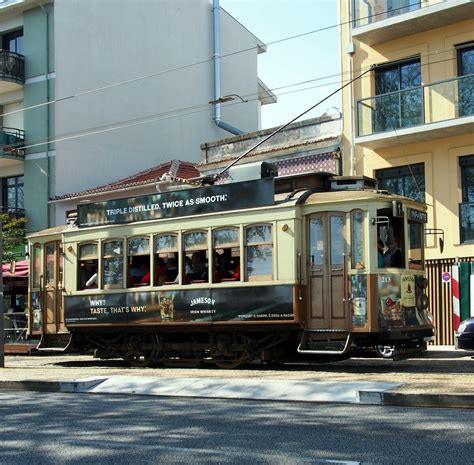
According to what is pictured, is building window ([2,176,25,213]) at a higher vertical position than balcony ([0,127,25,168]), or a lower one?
lower

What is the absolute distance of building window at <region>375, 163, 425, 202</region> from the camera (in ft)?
66.1

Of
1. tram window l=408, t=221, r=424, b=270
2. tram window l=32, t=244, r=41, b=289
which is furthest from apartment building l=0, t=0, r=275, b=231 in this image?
tram window l=408, t=221, r=424, b=270

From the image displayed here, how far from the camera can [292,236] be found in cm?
1307

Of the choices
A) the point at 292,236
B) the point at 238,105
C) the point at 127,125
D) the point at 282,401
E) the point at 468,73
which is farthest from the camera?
the point at 238,105

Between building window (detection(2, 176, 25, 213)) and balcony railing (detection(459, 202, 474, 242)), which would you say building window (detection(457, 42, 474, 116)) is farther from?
building window (detection(2, 176, 25, 213))

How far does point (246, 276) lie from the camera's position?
13602 mm

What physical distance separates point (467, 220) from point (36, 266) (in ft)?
36.1

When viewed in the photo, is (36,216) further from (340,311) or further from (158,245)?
(340,311)

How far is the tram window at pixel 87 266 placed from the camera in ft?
51.7

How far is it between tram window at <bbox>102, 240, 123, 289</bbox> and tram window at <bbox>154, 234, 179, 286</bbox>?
0.92 meters

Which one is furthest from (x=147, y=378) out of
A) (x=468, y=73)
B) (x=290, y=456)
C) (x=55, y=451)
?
(x=468, y=73)

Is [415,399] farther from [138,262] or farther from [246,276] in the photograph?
[138,262]

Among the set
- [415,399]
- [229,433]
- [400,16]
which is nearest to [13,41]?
[400,16]

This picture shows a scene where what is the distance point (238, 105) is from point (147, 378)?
83.5 feet
